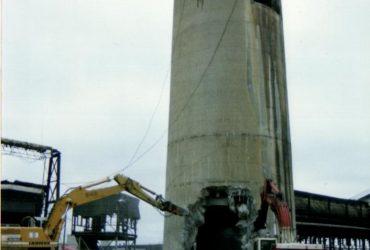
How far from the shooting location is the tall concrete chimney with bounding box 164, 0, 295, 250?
2191 cm

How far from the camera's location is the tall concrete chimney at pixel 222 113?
2191 centimetres

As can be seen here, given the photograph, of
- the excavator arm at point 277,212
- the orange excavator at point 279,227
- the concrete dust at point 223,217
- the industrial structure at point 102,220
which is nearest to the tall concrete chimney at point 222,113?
the concrete dust at point 223,217

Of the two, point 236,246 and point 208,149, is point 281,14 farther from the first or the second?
point 236,246

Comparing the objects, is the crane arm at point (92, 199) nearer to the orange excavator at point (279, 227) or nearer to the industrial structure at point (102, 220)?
the orange excavator at point (279, 227)

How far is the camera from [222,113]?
22219mm

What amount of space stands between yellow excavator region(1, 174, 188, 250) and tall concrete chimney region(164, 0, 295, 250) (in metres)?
1.89

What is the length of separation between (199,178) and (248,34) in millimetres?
7227

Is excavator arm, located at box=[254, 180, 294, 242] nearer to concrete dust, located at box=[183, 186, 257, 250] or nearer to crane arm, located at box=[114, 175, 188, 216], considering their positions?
concrete dust, located at box=[183, 186, 257, 250]

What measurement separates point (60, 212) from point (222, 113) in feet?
27.0

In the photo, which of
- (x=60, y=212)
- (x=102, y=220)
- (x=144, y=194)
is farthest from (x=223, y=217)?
(x=102, y=220)

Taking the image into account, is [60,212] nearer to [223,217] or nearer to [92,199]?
[92,199]

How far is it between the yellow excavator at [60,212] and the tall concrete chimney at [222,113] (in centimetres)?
189

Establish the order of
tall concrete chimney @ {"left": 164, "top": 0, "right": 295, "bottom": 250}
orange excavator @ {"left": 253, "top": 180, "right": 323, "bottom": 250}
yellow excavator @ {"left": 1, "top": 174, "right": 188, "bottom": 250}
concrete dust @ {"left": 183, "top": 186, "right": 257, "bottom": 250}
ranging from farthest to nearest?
tall concrete chimney @ {"left": 164, "top": 0, "right": 295, "bottom": 250} < concrete dust @ {"left": 183, "top": 186, "right": 257, "bottom": 250} < yellow excavator @ {"left": 1, "top": 174, "right": 188, "bottom": 250} < orange excavator @ {"left": 253, "top": 180, "right": 323, "bottom": 250}

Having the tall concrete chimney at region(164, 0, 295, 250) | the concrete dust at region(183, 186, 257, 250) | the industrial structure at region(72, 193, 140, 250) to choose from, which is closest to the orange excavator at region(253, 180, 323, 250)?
the concrete dust at region(183, 186, 257, 250)
